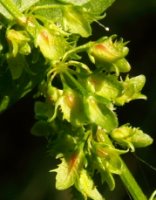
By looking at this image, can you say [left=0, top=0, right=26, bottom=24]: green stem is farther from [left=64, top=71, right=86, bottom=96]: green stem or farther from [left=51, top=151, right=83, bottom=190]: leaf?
[left=51, top=151, right=83, bottom=190]: leaf

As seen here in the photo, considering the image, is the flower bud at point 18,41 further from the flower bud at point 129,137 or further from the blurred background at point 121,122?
the blurred background at point 121,122

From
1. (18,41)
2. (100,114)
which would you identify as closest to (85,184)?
(100,114)

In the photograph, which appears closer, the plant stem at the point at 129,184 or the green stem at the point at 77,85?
the green stem at the point at 77,85

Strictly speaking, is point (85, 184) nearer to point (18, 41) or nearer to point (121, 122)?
point (18, 41)

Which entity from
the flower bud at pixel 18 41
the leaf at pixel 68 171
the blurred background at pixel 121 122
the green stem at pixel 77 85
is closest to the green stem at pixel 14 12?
the flower bud at pixel 18 41

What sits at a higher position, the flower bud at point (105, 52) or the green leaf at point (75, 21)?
the green leaf at point (75, 21)

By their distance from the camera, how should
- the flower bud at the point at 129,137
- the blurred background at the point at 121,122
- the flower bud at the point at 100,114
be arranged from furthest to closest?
the blurred background at the point at 121,122 → the flower bud at the point at 129,137 → the flower bud at the point at 100,114

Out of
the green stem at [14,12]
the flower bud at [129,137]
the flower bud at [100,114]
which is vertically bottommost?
the flower bud at [129,137]
